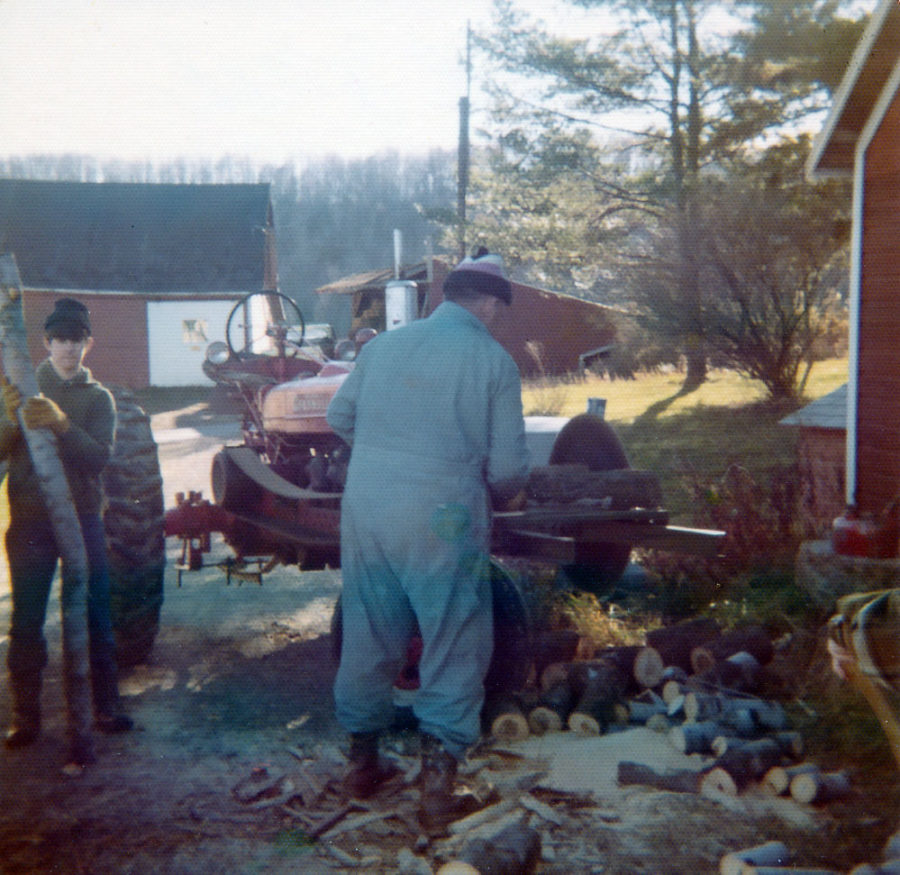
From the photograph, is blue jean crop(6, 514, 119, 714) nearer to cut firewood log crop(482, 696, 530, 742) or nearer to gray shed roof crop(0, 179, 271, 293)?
cut firewood log crop(482, 696, 530, 742)

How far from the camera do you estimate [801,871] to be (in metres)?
2.67

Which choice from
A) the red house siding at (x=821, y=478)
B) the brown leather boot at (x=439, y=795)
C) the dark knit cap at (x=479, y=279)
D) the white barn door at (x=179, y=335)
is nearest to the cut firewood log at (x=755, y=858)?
the brown leather boot at (x=439, y=795)

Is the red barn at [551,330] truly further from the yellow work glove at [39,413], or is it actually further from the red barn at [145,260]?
the yellow work glove at [39,413]

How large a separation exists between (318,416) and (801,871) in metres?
3.39

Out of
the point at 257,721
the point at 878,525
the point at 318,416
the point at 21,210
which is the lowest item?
the point at 257,721

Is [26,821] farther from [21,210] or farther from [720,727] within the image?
[21,210]

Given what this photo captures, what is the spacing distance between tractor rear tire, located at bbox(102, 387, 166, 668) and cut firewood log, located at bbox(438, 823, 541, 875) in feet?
8.30

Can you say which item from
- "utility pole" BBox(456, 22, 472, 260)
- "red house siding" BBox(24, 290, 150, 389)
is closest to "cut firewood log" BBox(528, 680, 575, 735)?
"utility pole" BBox(456, 22, 472, 260)

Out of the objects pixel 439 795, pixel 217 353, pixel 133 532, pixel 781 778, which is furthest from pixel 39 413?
pixel 781 778

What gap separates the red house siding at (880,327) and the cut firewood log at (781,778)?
3042 mm

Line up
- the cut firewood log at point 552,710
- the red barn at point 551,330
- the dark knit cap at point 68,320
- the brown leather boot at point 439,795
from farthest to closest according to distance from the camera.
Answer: the red barn at point 551,330
the cut firewood log at point 552,710
the dark knit cap at point 68,320
the brown leather boot at point 439,795

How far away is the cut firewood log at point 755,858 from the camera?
9.02 ft

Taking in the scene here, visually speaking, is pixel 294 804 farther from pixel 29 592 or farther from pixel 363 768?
pixel 29 592

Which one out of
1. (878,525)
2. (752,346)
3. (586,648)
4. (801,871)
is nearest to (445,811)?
(801,871)
